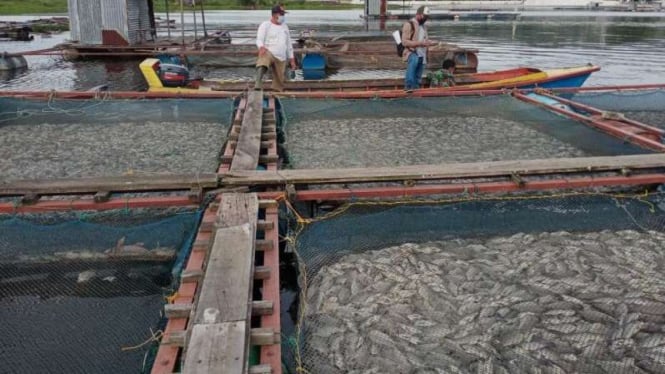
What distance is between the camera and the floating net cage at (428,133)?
27.8 ft

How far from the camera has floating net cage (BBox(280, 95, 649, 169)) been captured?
846 centimetres

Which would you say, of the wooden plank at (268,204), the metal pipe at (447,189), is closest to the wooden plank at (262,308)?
the wooden plank at (268,204)

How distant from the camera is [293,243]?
5285 millimetres

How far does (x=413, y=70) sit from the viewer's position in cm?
1352

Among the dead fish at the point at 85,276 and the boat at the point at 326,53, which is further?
the boat at the point at 326,53

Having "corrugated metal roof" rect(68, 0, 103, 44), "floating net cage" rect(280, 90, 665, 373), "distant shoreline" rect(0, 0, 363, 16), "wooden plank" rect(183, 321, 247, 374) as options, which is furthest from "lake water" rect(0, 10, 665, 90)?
"distant shoreline" rect(0, 0, 363, 16)

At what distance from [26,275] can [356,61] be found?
1853 centimetres

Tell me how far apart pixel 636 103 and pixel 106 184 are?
1124cm

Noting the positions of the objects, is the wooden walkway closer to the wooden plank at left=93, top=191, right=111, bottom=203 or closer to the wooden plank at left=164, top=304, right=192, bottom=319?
the wooden plank at left=164, top=304, right=192, bottom=319

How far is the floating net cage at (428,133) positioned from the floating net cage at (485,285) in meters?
2.13

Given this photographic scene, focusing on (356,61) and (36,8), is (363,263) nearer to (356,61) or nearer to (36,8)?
(356,61)

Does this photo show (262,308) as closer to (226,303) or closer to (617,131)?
(226,303)

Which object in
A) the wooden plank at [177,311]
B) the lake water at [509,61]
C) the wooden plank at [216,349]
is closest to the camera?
the wooden plank at [216,349]

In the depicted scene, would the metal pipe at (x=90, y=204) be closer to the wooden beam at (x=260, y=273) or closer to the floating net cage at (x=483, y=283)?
the floating net cage at (x=483, y=283)
